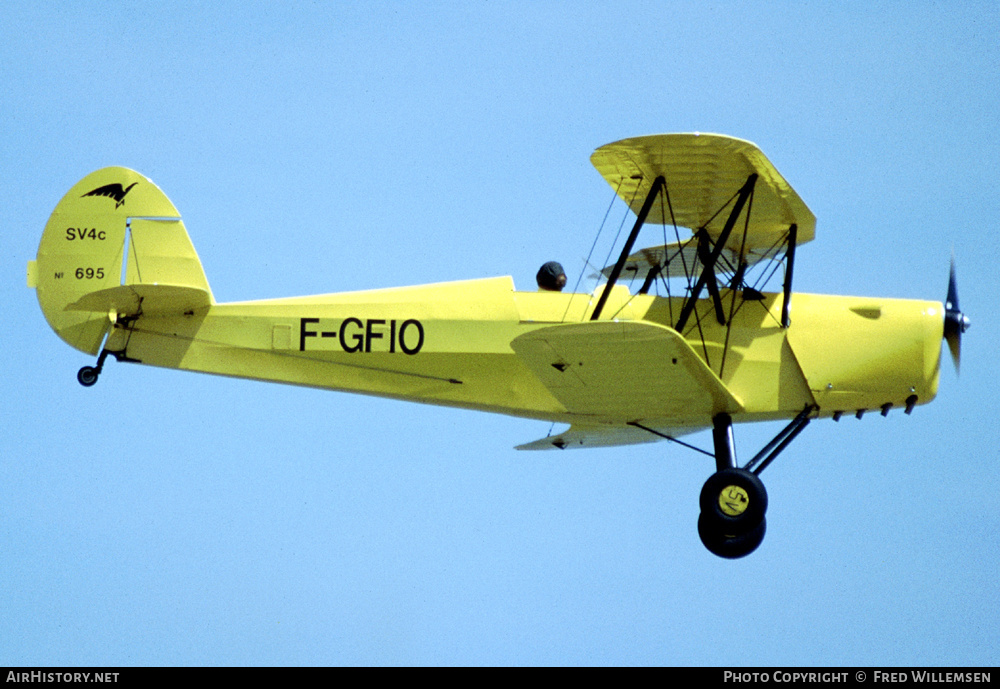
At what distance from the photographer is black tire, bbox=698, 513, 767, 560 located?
1062 cm

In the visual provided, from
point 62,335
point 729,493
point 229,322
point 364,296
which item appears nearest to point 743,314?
point 729,493

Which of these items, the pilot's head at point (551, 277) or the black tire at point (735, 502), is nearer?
the black tire at point (735, 502)

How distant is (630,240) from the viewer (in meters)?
11.0

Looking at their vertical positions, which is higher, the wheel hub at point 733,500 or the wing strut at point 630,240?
the wing strut at point 630,240

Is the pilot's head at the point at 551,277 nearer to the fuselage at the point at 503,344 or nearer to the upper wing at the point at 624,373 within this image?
the fuselage at the point at 503,344

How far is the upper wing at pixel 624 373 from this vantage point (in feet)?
32.0

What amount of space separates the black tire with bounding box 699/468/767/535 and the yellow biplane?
0.01 meters

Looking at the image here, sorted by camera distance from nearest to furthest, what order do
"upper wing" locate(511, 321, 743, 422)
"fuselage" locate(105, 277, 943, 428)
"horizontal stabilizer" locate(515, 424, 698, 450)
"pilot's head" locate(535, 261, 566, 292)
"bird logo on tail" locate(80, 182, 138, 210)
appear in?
"upper wing" locate(511, 321, 743, 422)
"fuselage" locate(105, 277, 943, 428)
"pilot's head" locate(535, 261, 566, 292)
"bird logo on tail" locate(80, 182, 138, 210)
"horizontal stabilizer" locate(515, 424, 698, 450)

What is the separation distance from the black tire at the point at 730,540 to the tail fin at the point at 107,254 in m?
4.48

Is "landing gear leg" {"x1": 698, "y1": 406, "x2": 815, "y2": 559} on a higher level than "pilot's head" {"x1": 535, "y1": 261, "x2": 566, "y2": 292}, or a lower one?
lower

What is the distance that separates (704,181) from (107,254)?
4.99 metres

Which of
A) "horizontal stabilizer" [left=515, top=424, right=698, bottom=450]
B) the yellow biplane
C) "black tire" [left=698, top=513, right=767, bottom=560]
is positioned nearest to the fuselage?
the yellow biplane

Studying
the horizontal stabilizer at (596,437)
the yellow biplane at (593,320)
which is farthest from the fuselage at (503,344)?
the horizontal stabilizer at (596,437)

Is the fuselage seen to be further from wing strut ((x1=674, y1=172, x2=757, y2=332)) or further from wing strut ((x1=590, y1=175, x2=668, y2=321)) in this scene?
wing strut ((x1=590, y1=175, x2=668, y2=321))
